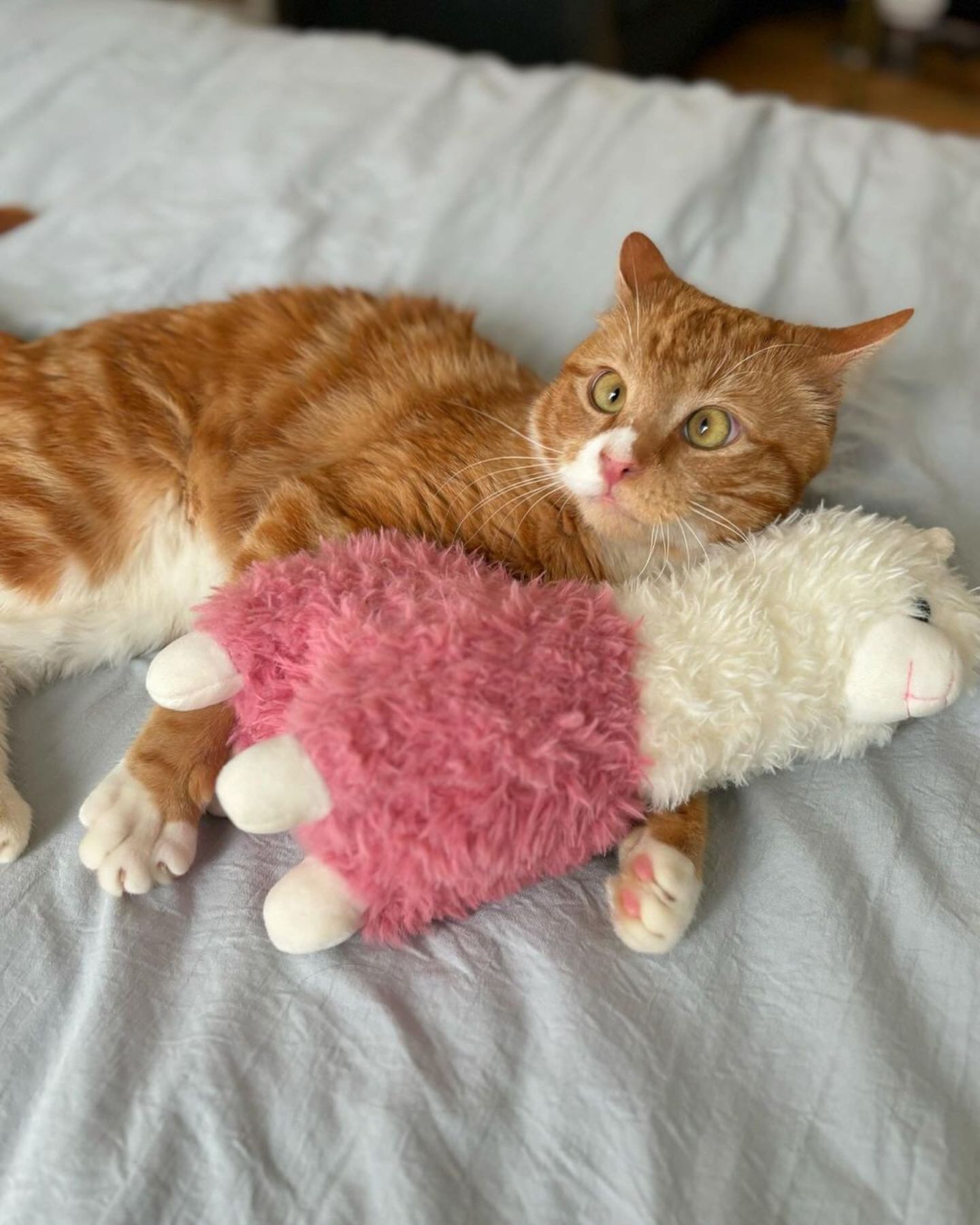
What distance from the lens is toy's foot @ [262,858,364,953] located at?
0.95 metres

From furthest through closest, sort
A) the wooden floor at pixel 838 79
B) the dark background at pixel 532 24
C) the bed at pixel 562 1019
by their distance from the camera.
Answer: the wooden floor at pixel 838 79 → the dark background at pixel 532 24 → the bed at pixel 562 1019

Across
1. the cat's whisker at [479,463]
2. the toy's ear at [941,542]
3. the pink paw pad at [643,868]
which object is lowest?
the pink paw pad at [643,868]

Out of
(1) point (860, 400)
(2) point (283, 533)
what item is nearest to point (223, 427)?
(2) point (283, 533)

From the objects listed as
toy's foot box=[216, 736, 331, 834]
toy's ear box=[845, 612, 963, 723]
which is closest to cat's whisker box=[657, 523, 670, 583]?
toy's ear box=[845, 612, 963, 723]

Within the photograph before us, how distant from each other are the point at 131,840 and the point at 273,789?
24 centimetres

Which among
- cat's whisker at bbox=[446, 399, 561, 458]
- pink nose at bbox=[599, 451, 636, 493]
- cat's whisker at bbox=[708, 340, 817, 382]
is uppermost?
cat's whisker at bbox=[708, 340, 817, 382]

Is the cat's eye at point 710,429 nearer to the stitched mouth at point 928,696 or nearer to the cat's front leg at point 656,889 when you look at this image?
the stitched mouth at point 928,696

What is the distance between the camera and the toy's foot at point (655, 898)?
97cm

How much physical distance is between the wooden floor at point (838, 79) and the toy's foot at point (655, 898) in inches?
160

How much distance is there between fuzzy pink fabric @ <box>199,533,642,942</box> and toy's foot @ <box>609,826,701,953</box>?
0.13 feet

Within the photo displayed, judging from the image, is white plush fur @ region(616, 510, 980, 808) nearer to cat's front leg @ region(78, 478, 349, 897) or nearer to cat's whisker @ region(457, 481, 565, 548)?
cat's whisker @ region(457, 481, 565, 548)

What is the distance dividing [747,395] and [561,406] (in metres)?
0.23

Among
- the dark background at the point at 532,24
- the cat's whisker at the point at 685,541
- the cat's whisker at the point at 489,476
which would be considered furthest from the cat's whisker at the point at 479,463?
the dark background at the point at 532,24

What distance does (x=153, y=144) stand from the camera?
2.08 meters
